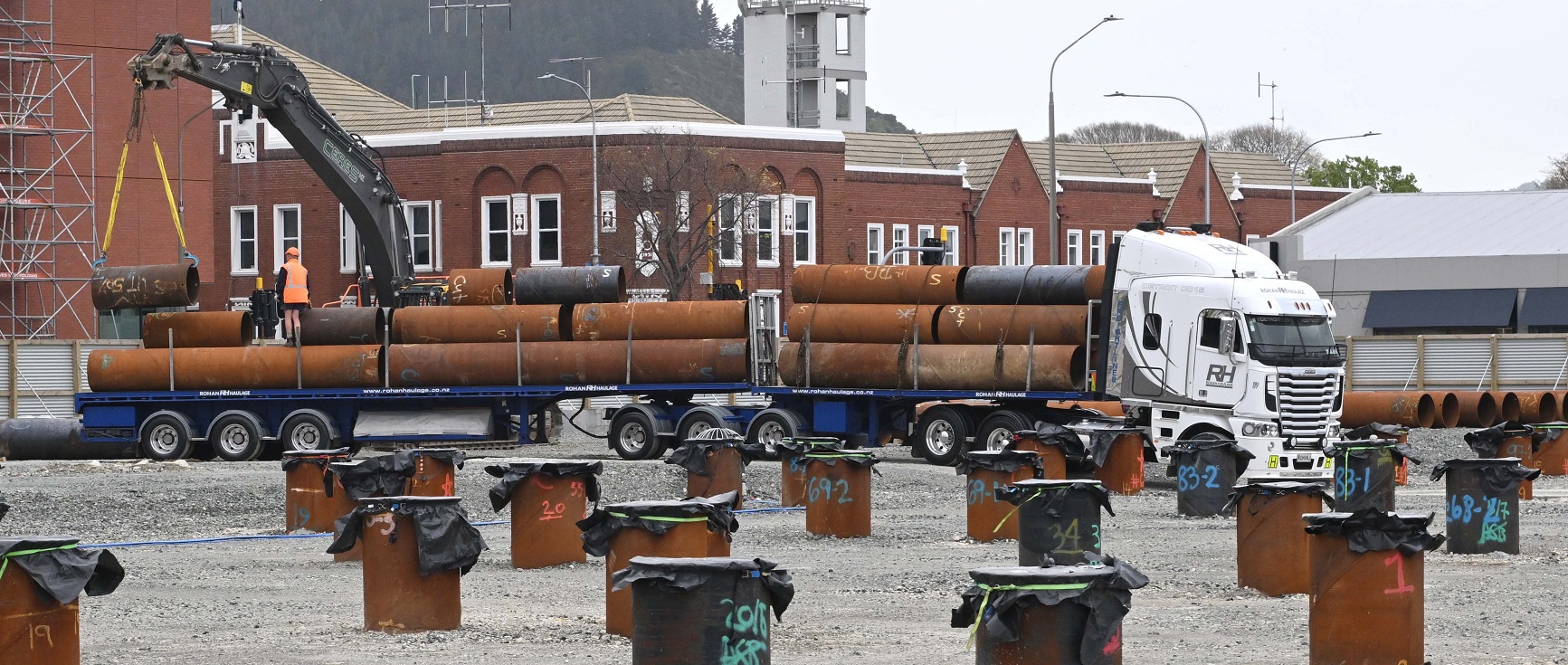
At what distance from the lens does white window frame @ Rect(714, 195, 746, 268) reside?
201 ft

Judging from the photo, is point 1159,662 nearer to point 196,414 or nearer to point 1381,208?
point 196,414

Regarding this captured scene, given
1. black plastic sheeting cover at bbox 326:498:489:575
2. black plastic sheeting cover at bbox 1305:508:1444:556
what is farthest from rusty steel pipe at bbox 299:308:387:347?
black plastic sheeting cover at bbox 1305:508:1444:556

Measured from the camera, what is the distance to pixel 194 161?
181 feet

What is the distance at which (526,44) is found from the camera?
183875mm

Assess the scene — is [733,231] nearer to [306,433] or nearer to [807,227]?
[807,227]

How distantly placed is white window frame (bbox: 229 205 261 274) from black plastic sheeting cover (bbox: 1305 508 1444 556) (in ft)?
187

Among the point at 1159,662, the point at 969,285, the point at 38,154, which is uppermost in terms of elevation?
the point at 38,154

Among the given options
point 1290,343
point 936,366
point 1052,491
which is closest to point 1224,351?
point 1290,343

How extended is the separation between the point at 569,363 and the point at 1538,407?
2126cm

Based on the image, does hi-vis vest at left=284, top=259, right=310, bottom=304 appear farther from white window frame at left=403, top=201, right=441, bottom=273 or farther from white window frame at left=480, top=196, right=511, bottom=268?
white window frame at left=403, top=201, right=441, bottom=273

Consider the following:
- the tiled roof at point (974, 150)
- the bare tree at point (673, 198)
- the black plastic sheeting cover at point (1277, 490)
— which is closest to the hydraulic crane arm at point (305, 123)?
the black plastic sheeting cover at point (1277, 490)

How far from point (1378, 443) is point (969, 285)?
1015 cm

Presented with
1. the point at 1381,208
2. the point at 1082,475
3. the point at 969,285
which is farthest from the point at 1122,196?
the point at 1082,475

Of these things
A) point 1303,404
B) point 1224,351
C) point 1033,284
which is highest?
point 1033,284
